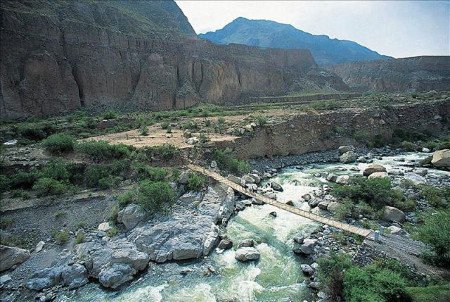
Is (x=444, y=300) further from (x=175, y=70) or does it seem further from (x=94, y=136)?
(x=175, y=70)

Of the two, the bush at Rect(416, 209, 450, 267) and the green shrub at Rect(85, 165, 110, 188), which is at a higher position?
the bush at Rect(416, 209, 450, 267)

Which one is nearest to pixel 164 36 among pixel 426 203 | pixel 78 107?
pixel 78 107

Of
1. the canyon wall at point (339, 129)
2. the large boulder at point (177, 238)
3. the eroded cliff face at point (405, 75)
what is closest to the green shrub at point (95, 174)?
the large boulder at point (177, 238)

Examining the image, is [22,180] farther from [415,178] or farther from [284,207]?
[415,178]

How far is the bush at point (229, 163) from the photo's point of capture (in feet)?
69.1

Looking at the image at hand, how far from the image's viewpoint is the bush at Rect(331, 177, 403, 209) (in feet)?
50.4

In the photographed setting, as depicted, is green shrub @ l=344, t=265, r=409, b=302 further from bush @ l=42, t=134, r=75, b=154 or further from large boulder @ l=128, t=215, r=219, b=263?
bush @ l=42, t=134, r=75, b=154

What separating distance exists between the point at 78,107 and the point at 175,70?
682 inches

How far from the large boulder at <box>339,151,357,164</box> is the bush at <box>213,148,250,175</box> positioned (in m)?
8.85

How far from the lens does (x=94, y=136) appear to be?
26.2 metres

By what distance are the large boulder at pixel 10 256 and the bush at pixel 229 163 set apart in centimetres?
1225

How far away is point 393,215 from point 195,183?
9.94 meters

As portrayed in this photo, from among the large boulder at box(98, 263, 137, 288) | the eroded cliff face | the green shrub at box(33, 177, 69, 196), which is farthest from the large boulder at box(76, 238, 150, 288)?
the eroded cliff face

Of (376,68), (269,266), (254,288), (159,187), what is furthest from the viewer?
(376,68)
